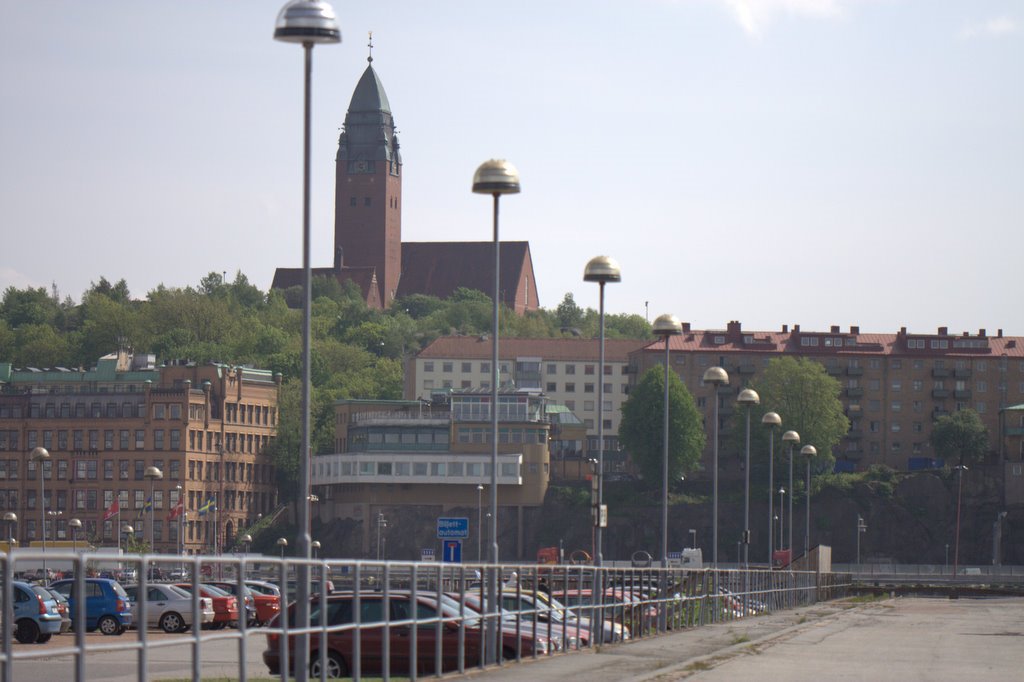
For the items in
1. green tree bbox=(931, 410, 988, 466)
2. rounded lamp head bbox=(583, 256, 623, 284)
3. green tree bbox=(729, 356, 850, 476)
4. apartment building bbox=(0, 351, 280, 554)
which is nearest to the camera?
rounded lamp head bbox=(583, 256, 623, 284)

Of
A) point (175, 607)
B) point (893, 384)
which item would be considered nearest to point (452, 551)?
point (175, 607)

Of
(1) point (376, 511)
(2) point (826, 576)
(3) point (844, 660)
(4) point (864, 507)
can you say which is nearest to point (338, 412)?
(1) point (376, 511)

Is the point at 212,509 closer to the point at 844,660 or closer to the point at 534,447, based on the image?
the point at 534,447

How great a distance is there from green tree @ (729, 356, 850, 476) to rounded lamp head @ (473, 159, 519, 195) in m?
138

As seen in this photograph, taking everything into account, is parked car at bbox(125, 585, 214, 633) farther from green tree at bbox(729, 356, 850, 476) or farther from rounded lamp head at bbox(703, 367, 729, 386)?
green tree at bbox(729, 356, 850, 476)

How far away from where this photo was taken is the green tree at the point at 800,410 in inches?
6821

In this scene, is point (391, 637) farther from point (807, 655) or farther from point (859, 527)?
point (859, 527)

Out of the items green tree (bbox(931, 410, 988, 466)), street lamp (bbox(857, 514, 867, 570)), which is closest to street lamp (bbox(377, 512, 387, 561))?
street lamp (bbox(857, 514, 867, 570))

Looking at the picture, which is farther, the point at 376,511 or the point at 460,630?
the point at 376,511

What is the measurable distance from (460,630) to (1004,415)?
167m

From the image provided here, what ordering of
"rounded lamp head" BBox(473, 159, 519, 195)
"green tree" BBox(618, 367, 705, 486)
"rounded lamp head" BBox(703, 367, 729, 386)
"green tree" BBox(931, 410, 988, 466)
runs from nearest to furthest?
"rounded lamp head" BBox(473, 159, 519, 195), "rounded lamp head" BBox(703, 367, 729, 386), "green tree" BBox(618, 367, 705, 486), "green tree" BBox(931, 410, 988, 466)

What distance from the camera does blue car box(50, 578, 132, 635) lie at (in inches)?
683

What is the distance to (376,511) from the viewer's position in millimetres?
168000

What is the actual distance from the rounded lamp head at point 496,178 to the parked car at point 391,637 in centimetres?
880
